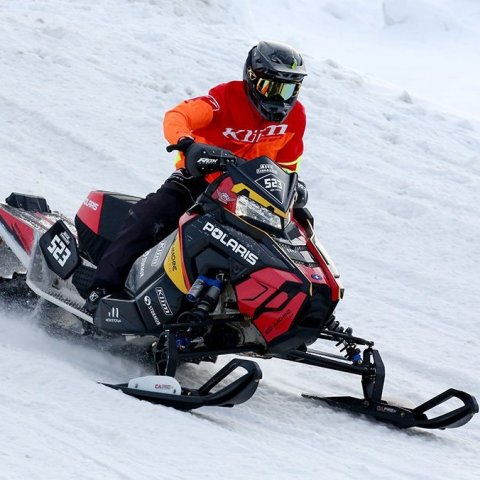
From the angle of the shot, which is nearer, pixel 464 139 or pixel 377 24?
pixel 464 139

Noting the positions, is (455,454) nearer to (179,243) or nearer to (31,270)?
(179,243)

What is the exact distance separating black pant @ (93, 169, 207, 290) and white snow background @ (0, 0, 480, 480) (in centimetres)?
49

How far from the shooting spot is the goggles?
5707 mm

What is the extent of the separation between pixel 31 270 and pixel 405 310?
3004 mm

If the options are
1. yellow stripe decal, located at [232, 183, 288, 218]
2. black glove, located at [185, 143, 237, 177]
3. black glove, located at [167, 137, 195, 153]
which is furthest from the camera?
black glove, located at [167, 137, 195, 153]

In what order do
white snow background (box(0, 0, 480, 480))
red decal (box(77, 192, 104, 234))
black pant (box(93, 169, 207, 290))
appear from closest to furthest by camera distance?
1. white snow background (box(0, 0, 480, 480))
2. black pant (box(93, 169, 207, 290))
3. red decal (box(77, 192, 104, 234))

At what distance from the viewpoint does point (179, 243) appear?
5184mm

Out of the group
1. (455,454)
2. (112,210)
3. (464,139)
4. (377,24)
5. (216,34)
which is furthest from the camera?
(377,24)

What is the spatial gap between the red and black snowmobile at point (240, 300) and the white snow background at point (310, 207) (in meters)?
0.19

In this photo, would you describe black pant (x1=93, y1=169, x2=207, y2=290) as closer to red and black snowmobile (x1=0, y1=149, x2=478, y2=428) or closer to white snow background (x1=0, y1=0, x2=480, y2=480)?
red and black snowmobile (x1=0, y1=149, x2=478, y2=428)

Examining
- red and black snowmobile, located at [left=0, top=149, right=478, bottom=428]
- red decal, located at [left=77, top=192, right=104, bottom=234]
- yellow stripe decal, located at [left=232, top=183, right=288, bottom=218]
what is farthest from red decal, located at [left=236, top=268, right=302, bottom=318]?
red decal, located at [left=77, top=192, right=104, bottom=234]

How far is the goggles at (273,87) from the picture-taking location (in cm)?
571

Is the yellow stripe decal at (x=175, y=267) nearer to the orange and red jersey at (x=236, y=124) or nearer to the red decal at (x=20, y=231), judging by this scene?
the orange and red jersey at (x=236, y=124)

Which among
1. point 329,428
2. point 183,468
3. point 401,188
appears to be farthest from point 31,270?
point 401,188
